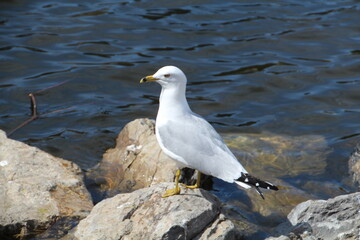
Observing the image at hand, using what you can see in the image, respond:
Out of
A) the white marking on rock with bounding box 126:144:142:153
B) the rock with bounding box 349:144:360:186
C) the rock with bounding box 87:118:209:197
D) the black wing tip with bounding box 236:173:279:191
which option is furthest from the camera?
the rock with bounding box 349:144:360:186

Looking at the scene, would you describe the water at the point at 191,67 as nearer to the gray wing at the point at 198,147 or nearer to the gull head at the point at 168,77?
the gray wing at the point at 198,147

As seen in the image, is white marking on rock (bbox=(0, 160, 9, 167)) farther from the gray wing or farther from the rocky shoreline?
the gray wing

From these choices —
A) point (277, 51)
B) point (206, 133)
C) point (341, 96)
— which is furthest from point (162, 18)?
point (206, 133)

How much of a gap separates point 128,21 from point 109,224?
702cm

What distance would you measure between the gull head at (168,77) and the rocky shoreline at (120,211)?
2.94 ft

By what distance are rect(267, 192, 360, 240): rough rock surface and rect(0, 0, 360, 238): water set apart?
1.24 meters

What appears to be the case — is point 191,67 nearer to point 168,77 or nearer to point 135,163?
point 135,163

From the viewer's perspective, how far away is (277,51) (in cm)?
1030

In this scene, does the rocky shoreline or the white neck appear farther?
the white neck

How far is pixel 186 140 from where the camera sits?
16.1 ft

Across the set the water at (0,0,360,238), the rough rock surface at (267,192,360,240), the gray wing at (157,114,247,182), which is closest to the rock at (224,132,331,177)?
the water at (0,0,360,238)

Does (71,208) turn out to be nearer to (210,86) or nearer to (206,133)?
(206,133)

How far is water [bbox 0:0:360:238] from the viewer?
7.95 meters

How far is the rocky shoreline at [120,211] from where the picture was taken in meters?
4.65
